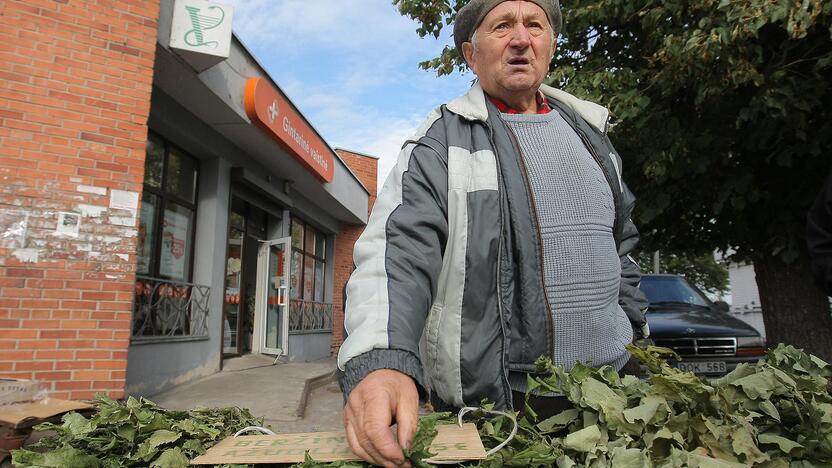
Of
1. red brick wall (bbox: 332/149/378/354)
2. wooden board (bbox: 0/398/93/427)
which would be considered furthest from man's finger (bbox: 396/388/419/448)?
red brick wall (bbox: 332/149/378/354)

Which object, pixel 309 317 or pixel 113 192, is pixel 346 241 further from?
pixel 113 192

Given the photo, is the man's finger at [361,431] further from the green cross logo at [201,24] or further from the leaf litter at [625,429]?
the green cross logo at [201,24]

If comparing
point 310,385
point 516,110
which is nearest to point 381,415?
point 516,110

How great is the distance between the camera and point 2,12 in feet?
14.9

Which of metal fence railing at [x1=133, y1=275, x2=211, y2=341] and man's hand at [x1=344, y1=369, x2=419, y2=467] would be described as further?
metal fence railing at [x1=133, y1=275, x2=211, y2=341]

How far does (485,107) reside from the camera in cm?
170

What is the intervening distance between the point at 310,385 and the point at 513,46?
7.37m

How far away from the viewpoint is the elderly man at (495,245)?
4.09 ft

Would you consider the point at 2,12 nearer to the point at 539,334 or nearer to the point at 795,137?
the point at 539,334

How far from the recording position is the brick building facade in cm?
448

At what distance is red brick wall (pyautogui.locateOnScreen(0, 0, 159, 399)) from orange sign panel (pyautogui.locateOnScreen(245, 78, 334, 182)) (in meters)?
2.27

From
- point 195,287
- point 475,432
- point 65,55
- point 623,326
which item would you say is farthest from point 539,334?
point 195,287

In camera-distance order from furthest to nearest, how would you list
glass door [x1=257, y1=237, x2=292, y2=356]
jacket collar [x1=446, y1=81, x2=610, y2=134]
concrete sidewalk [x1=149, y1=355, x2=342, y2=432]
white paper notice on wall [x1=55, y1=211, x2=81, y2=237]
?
glass door [x1=257, y1=237, x2=292, y2=356], concrete sidewalk [x1=149, y1=355, x2=342, y2=432], white paper notice on wall [x1=55, y1=211, x2=81, y2=237], jacket collar [x1=446, y1=81, x2=610, y2=134]

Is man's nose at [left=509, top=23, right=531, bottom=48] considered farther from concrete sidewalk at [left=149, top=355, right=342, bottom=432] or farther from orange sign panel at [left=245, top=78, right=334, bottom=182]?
orange sign panel at [left=245, top=78, right=334, bottom=182]
